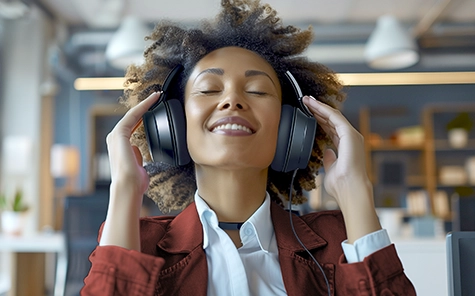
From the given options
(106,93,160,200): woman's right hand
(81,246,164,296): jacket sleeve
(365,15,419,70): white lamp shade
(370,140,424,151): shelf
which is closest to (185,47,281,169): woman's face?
(106,93,160,200): woman's right hand

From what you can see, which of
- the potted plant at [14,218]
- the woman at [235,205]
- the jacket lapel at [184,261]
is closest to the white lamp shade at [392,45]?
the potted plant at [14,218]

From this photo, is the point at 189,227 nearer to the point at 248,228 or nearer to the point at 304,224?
the point at 248,228

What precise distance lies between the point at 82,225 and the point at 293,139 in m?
2.08

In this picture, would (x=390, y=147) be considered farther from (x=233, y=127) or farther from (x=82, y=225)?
(x=233, y=127)

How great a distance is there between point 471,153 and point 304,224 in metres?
6.32

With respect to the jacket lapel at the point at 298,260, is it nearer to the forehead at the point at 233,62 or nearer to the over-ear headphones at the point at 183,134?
the over-ear headphones at the point at 183,134

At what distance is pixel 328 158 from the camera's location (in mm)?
1217

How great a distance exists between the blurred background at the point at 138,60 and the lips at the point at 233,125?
3.35 meters

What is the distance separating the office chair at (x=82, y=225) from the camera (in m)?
2.81

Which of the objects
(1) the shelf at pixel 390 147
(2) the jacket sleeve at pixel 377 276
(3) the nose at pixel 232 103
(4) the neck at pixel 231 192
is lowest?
(2) the jacket sleeve at pixel 377 276

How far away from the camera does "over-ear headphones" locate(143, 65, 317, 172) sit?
→ 1126 millimetres

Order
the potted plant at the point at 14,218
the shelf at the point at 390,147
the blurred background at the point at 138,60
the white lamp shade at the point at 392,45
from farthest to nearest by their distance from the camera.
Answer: the shelf at the point at 390,147
the blurred background at the point at 138,60
the white lamp shade at the point at 392,45
the potted plant at the point at 14,218

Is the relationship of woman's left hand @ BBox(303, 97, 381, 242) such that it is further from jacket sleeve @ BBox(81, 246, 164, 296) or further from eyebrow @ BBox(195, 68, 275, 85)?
jacket sleeve @ BBox(81, 246, 164, 296)

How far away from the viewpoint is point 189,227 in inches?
43.4
